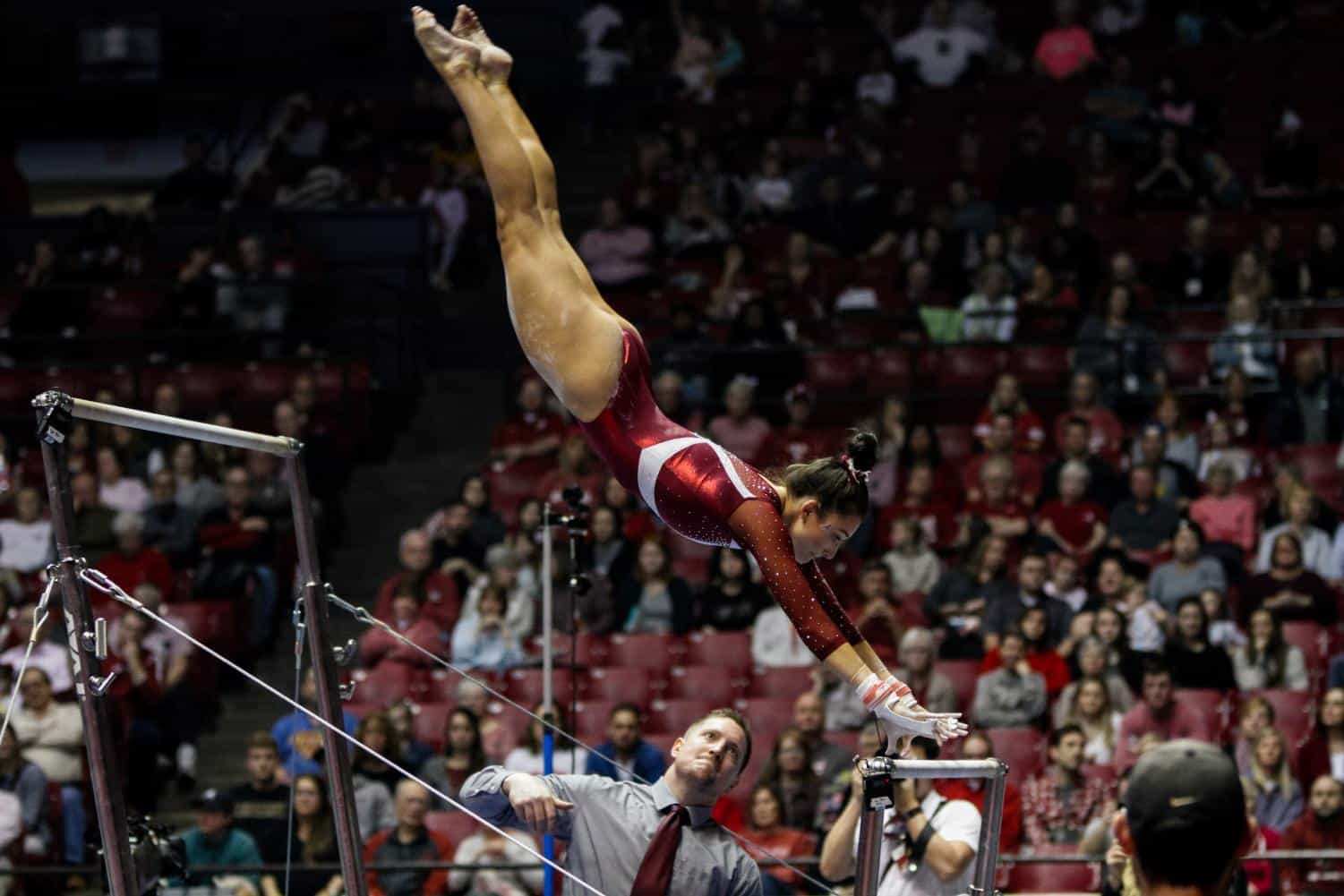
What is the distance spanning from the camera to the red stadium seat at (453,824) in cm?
817

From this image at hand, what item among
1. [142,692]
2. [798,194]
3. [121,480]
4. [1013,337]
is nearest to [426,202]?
[798,194]

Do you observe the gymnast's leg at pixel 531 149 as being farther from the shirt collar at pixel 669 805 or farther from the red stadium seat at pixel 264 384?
the red stadium seat at pixel 264 384

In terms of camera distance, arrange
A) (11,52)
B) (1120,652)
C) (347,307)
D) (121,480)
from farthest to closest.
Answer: (11,52) < (347,307) < (121,480) < (1120,652)

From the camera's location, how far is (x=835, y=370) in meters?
11.5

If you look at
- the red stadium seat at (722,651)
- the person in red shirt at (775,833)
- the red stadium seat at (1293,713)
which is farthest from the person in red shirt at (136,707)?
the red stadium seat at (1293,713)

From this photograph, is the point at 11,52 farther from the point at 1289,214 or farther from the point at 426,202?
the point at 1289,214

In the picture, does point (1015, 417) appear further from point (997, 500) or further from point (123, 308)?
point (123, 308)

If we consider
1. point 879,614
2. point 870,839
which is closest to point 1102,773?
point 879,614

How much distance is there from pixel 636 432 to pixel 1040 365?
6.61 metres

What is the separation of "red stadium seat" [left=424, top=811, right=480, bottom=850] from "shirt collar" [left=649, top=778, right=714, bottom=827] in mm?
3927

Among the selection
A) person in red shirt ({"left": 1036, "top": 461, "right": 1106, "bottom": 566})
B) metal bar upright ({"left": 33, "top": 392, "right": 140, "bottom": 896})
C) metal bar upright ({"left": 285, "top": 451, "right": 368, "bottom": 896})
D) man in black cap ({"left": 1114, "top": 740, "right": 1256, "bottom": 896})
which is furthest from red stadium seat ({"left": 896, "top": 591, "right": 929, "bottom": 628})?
man in black cap ({"left": 1114, "top": 740, "right": 1256, "bottom": 896})

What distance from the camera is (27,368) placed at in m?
12.1

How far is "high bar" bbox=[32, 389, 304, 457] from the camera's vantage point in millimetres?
3953

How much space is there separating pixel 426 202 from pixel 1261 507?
635 cm
